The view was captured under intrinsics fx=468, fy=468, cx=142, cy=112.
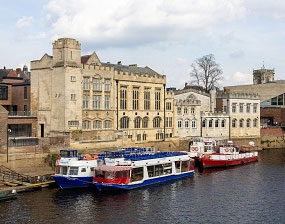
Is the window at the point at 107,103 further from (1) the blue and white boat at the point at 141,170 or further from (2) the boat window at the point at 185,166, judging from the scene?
(2) the boat window at the point at 185,166

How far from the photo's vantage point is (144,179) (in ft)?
200

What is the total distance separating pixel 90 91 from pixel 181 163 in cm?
1931

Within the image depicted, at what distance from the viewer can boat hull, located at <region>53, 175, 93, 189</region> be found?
56725 mm

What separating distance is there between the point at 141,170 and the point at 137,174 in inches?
39.3

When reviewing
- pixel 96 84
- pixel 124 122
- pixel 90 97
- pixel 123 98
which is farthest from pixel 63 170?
pixel 123 98

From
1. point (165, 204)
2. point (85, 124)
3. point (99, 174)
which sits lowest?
point (165, 204)

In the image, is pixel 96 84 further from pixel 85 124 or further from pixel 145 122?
pixel 145 122

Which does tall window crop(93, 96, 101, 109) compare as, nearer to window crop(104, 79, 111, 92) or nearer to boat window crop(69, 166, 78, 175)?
window crop(104, 79, 111, 92)

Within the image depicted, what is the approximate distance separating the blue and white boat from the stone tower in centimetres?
10697

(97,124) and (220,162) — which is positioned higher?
(97,124)

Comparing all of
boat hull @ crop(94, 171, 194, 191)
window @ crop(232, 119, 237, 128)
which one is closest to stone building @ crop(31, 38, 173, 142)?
boat hull @ crop(94, 171, 194, 191)

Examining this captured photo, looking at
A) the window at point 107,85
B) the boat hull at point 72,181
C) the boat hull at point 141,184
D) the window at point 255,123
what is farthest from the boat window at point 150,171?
the window at point 255,123

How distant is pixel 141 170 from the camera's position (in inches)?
2386

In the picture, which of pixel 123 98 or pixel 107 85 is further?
pixel 123 98
